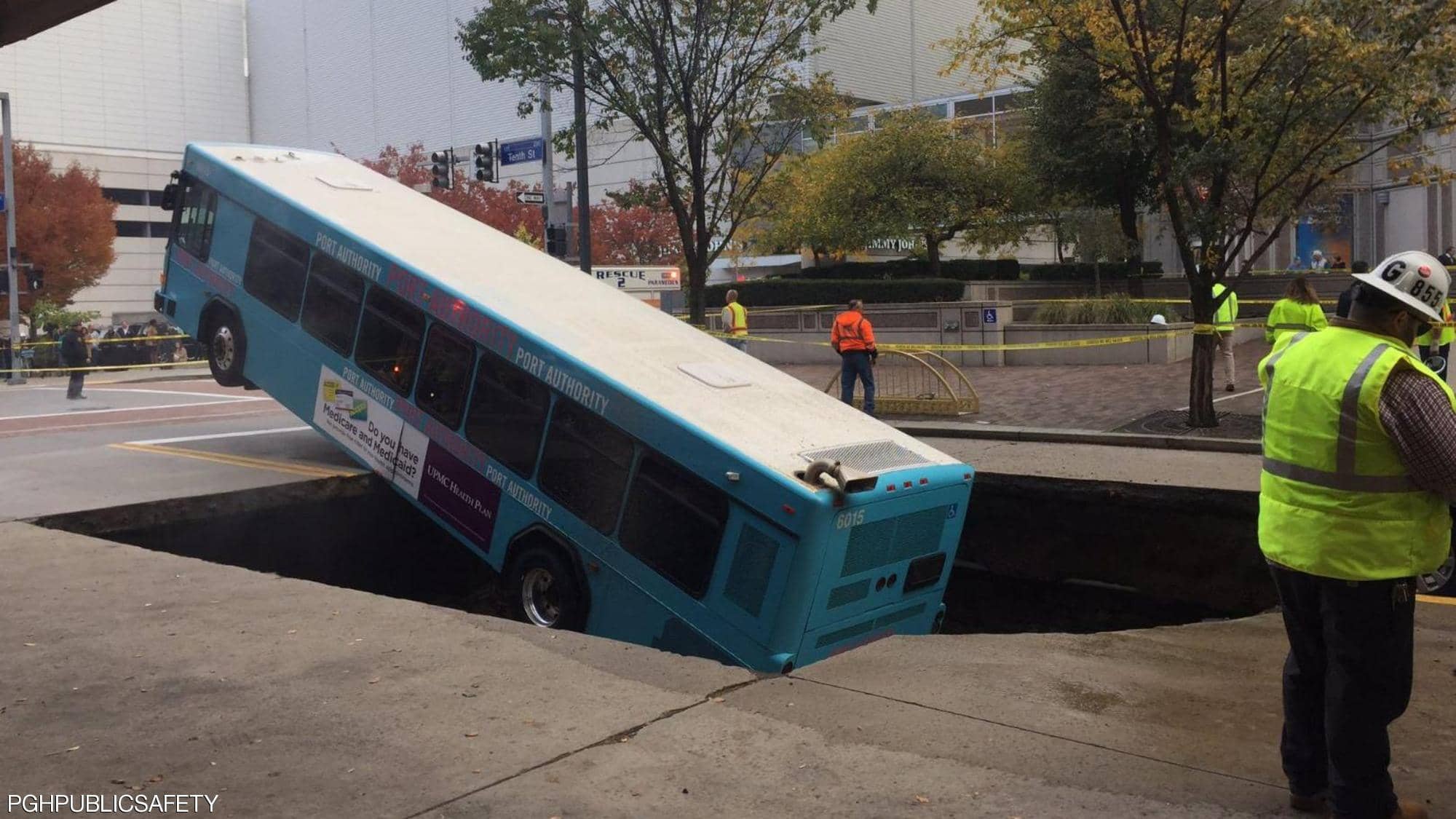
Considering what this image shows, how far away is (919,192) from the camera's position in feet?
121

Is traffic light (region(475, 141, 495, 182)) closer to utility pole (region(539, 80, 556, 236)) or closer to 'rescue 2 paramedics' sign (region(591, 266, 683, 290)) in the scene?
utility pole (region(539, 80, 556, 236))

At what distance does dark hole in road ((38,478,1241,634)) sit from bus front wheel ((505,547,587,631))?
227cm

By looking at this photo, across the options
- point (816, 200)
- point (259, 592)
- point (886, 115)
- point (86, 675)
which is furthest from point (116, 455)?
point (886, 115)

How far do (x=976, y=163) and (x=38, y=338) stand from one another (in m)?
33.1

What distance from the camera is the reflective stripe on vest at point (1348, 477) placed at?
4.03 metres

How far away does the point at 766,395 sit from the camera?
1028cm

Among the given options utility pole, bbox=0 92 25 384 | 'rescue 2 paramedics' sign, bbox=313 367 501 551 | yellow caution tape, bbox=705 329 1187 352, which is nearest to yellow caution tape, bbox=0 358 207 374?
utility pole, bbox=0 92 25 384

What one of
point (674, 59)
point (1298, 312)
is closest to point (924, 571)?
point (1298, 312)

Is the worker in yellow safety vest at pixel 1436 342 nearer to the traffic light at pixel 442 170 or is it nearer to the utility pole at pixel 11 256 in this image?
the traffic light at pixel 442 170

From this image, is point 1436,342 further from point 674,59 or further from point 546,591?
point 674,59

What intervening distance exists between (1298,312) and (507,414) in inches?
373

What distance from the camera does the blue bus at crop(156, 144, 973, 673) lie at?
859cm

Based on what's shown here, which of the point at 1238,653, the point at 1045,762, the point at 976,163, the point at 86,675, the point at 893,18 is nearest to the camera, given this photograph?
the point at 1045,762

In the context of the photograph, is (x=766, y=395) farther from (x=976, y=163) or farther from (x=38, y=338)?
(x=38, y=338)
